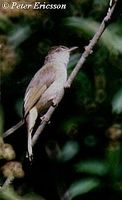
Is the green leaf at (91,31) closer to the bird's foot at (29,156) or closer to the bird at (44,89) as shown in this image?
the bird at (44,89)

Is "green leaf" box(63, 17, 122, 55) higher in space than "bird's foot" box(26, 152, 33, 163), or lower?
higher

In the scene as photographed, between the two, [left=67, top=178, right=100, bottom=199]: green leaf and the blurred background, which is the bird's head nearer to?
the blurred background

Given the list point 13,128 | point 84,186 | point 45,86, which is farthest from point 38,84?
point 84,186

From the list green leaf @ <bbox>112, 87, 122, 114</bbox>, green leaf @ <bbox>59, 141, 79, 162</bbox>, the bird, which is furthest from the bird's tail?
green leaf @ <bbox>112, 87, 122, 114</bbox>

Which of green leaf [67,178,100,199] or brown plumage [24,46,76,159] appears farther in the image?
brown plumage [24,46,76,159]

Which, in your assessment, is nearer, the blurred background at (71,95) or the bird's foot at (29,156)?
the blurred background at (71,95)

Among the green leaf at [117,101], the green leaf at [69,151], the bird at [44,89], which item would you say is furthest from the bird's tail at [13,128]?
the green leaf at [117,101]

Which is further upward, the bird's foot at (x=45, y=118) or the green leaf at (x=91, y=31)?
the green leaf at (x=91, y=31)
